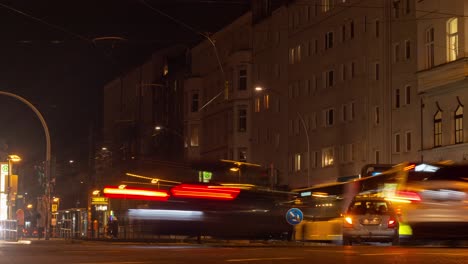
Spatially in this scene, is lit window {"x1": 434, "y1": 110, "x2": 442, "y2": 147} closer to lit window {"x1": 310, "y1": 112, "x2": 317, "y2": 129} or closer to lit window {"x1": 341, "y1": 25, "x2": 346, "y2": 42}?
lit window {"x1": 341, "y1": 25, "x2": 346, "y2": 42}

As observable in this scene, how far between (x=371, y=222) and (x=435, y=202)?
265cm

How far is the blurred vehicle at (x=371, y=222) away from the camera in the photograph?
101 feet

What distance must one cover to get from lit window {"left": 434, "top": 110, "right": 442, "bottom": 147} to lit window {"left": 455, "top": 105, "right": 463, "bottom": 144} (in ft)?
6.16

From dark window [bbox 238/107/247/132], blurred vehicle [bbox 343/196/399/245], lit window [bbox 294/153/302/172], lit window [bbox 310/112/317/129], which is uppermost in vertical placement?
dark window [bbox 238/107/247/132]

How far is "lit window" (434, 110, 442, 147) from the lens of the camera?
2034 inches

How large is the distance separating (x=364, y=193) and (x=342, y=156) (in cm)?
2735

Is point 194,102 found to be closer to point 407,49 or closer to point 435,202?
point 407,49

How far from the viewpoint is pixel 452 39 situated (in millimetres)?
49500

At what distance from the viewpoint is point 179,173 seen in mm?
33969

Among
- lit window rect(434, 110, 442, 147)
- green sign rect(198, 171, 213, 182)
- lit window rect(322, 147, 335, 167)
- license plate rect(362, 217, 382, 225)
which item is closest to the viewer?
license plate rect(362, 217, 382, 225)

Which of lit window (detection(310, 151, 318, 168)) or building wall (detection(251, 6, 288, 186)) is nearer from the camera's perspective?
lit window (detection(310, 151, 318, 168))

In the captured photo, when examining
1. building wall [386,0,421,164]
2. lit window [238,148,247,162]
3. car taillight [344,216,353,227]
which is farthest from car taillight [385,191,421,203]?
lit window [238,148,247,162]

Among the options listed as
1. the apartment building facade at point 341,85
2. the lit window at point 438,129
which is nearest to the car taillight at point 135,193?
the lit window at point 438,129

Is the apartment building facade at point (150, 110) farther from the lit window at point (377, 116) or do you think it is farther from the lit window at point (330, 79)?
the lit window at point (377, 116)
